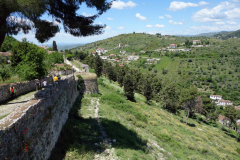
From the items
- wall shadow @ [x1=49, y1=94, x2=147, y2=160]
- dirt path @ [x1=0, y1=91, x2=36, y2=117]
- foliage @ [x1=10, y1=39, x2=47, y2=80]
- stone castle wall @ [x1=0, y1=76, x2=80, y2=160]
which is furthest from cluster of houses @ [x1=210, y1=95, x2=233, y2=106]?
stone castle wall @ [x1=0, y1=76, x2=80, y2=160]

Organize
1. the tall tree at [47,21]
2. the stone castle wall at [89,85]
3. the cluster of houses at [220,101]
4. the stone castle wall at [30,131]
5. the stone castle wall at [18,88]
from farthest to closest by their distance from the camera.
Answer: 1. the cluster of houses at [220,101]
2. the stone castle wall at [89,85]
3. the stone castle wall at [18,88]
4. the tall tree at [47,21]
5. the stone castle wall at [30,131]

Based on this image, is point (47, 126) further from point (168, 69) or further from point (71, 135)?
point (168, 69)

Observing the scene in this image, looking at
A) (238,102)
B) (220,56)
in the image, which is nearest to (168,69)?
(238,102)

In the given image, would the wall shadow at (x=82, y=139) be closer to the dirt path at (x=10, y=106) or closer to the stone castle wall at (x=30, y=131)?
the stone castle wall at (x=30, y=131)

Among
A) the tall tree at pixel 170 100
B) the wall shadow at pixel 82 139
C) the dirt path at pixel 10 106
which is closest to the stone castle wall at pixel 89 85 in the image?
the wall shadow at pixel 82 139

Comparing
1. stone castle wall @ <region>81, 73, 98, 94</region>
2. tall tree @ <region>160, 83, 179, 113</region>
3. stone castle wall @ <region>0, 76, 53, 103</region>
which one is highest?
stone castle wall @ <region>0, 76, 53, 103</region>

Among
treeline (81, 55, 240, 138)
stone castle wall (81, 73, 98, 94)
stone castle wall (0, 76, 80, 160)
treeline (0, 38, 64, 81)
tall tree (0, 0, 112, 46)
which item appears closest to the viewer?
stone castle wall (0, 76, 80, 160)

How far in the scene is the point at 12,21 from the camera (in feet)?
21.4

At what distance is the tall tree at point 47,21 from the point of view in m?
6.20

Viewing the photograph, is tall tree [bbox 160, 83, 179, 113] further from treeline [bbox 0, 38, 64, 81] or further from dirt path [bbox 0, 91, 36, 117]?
dirt path [bbox 0, 91, 36, 117]

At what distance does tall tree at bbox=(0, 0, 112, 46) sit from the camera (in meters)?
6.20

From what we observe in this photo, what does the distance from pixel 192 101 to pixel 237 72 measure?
85.2 meters

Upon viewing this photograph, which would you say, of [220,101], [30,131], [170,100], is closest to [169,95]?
[170,100]

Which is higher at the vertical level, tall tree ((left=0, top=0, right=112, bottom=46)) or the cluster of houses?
tall tree ((left=0, top=0, right=112, bottom=46))
